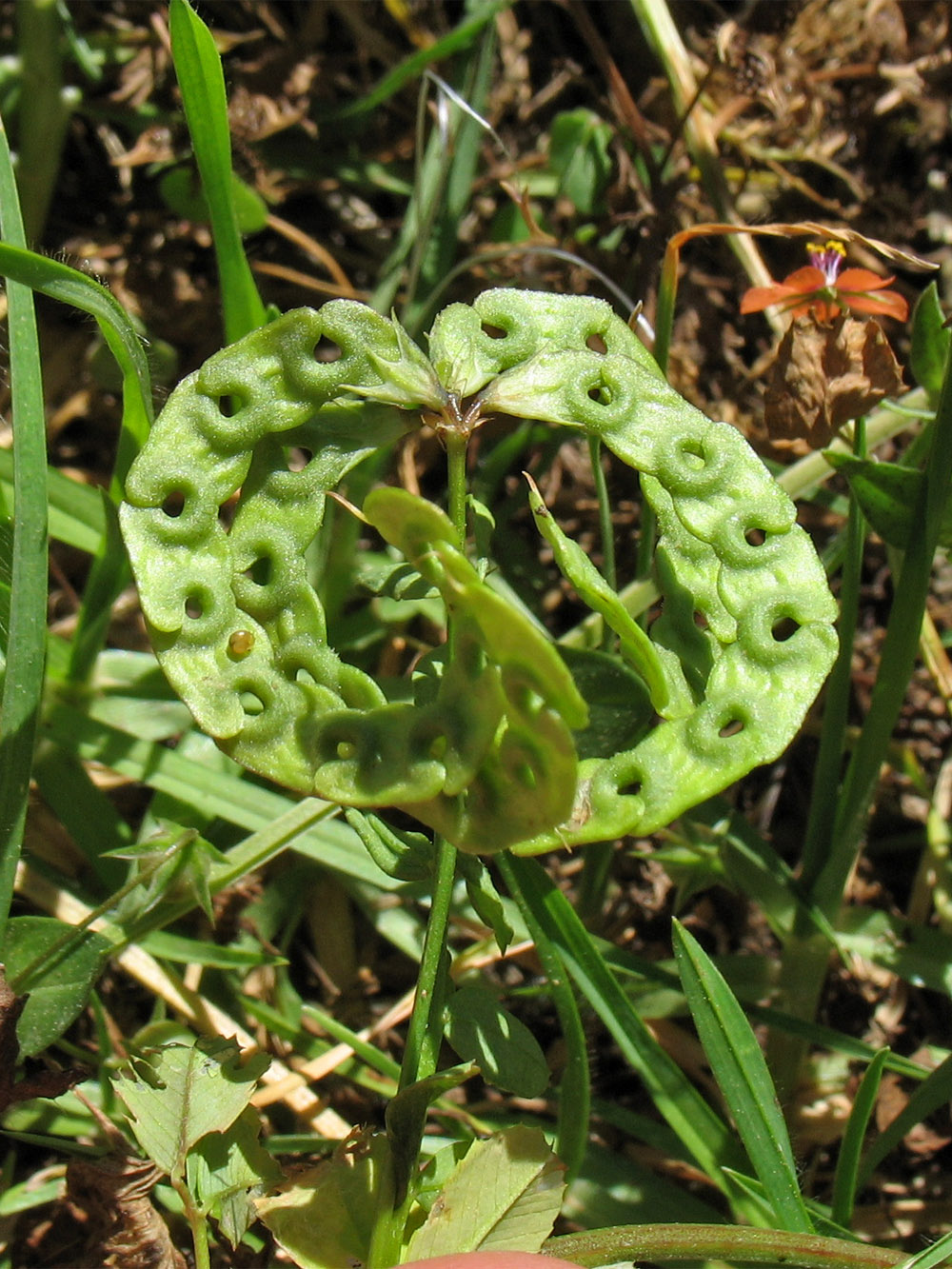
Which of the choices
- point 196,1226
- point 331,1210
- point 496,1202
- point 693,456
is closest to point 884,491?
point 693,456

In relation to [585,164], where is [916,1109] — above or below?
below

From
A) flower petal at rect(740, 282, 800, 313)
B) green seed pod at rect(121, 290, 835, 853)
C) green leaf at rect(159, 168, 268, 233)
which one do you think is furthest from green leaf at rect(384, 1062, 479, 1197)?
green leaf at rect(159, 168, 268, 233)

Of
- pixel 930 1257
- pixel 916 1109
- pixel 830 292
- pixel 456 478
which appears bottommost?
pixel 916 1109

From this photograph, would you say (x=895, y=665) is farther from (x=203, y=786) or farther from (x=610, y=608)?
(x=203, y=786)

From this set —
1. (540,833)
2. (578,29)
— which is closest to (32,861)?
(540,833)

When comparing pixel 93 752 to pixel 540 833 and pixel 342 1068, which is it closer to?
pixel 342 1068

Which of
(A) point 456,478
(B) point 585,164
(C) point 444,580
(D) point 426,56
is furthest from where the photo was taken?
(B) point 585,164

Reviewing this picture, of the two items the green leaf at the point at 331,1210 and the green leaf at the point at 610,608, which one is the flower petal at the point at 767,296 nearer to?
the green leaf at the point at 610,608
